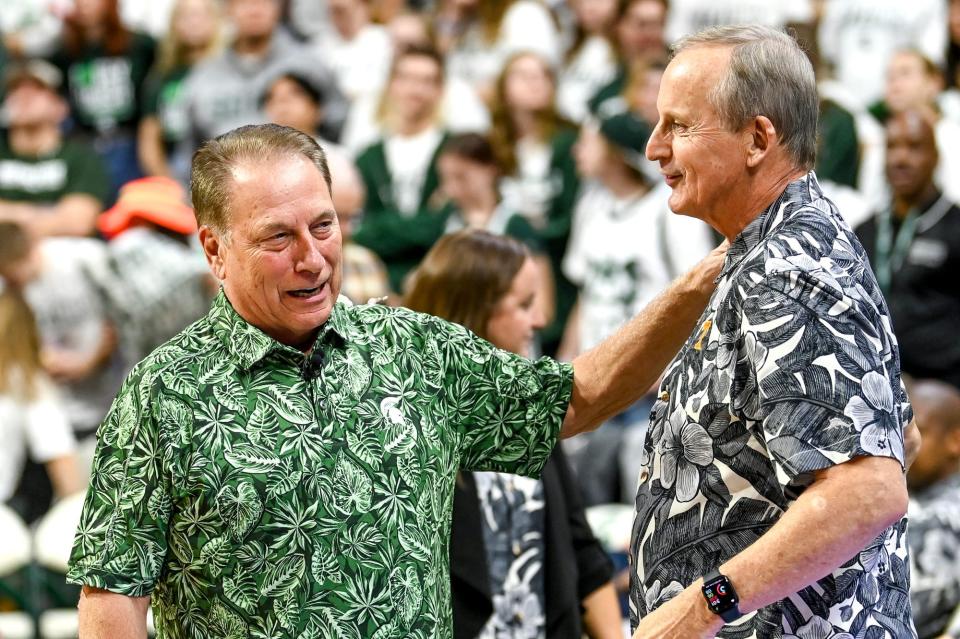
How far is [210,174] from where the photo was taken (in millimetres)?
2211

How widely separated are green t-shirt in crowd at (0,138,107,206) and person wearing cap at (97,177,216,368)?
1446mm

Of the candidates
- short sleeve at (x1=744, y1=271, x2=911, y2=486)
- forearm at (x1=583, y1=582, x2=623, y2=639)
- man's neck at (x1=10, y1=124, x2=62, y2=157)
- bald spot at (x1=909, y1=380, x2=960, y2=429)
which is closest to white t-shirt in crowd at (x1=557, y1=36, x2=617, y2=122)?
man's neck at (x1=10, y1=124, x2=62, y2=157)

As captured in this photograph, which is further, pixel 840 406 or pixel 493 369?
pixel 493 369

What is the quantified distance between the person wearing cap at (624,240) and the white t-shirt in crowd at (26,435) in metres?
1.91

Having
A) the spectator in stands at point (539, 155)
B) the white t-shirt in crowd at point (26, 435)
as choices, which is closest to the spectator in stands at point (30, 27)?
the spectator in stands at point (539, 155)

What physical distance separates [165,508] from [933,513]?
233 cm

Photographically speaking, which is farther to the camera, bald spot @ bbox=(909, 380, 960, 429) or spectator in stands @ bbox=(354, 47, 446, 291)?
spectator in stands @ bbox=(354, 47, 446, 291)

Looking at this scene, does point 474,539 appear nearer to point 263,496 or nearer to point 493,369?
point 493,369

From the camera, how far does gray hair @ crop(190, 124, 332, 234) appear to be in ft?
7.20

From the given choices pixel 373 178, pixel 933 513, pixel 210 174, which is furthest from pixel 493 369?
pixel 373 178

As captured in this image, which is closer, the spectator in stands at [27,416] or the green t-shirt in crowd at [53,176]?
the spectator in stands at [27,416]

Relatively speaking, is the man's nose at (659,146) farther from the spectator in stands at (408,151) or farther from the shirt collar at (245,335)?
the spectator in stands at (408,151)

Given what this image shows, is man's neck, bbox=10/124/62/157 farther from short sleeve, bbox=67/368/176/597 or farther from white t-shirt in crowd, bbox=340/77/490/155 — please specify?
short sleeve, bbox=67/368/176/597

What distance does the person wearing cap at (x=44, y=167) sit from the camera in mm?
6793
